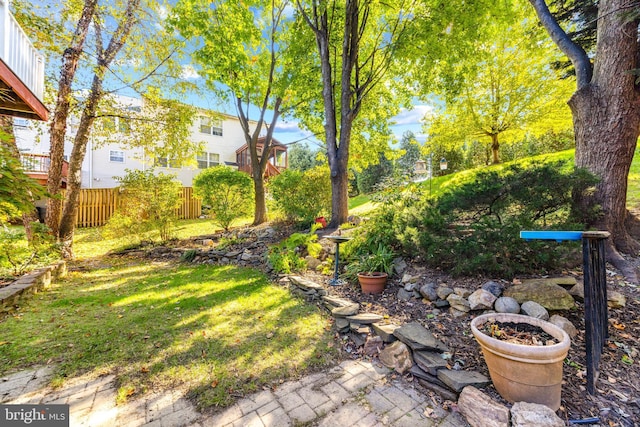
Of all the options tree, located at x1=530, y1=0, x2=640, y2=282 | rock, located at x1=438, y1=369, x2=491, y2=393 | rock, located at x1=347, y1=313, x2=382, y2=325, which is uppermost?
tree, located at x1=530, y1=0, x2=640, y2=282

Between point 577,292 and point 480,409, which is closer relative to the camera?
point 480,409

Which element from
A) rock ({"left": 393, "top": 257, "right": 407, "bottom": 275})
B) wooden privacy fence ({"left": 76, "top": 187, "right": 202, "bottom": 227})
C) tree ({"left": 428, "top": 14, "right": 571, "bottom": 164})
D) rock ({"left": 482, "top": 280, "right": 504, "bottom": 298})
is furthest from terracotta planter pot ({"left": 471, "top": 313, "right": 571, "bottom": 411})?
wooden privacy fence ({"left": 76, "top": 187, "right": 202, "bottom": 227})

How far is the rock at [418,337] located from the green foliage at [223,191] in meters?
6.33

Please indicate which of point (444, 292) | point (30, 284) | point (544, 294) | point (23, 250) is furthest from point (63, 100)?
point (544, 294)

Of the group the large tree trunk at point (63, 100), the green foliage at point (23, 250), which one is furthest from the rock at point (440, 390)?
the large tree trunk at point (63, 100)

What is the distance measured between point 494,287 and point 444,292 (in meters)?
0.49

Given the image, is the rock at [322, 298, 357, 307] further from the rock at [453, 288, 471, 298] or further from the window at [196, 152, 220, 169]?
the window at [196, 152, 220, 169]

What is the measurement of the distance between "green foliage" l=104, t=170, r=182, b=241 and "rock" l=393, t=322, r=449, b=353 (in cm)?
699

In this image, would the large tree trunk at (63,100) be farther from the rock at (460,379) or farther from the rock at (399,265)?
the rock at (460,379)

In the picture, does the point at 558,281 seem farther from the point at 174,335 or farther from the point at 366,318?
the point at 174,335

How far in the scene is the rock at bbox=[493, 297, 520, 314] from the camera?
8.34 feet

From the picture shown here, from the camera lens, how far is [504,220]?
3.19 m

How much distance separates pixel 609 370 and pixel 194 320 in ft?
13.2

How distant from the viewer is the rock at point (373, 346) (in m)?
2.64
